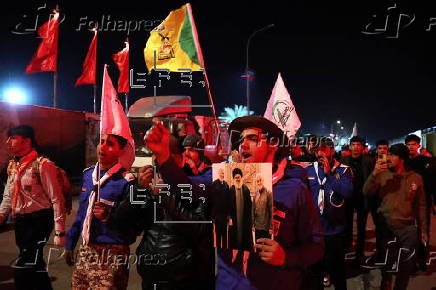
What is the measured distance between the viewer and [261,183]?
6.32 ft

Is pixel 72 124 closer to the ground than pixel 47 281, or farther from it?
farther from it

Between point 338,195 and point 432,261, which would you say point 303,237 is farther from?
point 432,261

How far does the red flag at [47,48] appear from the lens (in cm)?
1593

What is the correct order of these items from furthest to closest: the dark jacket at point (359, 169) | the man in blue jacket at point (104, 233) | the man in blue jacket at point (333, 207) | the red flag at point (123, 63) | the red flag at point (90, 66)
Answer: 1. the red flag at point (123, 63)
2. the red flag at point (90, 66)
3. the dark jacket at point (359, 169)
4. the man in blue jacket at point (333, 207)
5. the man in blue jacket at point (104, 233)

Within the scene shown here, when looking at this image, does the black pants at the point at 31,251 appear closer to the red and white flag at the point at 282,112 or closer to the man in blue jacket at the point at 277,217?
the man in blue jacket at the point at 277,217

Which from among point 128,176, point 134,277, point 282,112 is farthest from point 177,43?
point 128,176

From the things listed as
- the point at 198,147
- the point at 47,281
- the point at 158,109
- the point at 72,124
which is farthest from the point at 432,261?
the point at 72,124

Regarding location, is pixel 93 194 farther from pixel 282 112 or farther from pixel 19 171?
pixel 282 112

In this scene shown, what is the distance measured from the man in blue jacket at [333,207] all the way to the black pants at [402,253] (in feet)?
1.85

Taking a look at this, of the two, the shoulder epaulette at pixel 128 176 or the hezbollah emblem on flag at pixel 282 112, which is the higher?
the hezbollah emblem on flag at pixel 282 112

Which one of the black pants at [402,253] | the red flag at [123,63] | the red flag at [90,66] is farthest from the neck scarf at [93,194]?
the red flag at [123,63]

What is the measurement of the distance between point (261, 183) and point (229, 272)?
67 cm

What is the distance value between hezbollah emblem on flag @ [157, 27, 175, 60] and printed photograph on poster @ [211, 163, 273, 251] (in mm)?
6008

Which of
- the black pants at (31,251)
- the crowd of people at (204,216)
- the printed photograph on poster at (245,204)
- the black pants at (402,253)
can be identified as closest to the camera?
the printed photograph on poster at (245,204)
